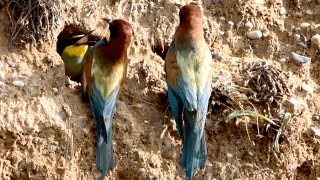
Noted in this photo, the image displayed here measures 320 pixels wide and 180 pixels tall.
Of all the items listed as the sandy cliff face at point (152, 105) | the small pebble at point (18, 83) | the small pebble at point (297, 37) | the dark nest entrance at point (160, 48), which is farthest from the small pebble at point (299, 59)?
the small pebble at point (18, 83)

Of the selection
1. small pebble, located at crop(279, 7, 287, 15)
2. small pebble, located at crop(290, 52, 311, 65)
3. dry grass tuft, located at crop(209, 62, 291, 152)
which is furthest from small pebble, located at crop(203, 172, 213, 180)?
small pebble, located at crop(279, 7, 287, 15)

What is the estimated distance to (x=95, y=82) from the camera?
5191 millimetres

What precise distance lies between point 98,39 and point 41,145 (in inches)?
39.4

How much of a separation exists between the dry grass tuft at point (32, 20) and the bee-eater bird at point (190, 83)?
0.64m

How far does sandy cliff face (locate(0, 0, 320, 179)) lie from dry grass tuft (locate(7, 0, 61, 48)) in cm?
5

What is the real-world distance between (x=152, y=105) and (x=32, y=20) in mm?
764

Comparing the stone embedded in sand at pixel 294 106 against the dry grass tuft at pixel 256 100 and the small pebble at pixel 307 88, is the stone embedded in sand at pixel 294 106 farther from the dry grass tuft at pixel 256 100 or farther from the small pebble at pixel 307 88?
the small pebble at pixel 307 88

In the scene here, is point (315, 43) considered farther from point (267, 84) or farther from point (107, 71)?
point (107, 71)

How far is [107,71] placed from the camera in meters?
5.25

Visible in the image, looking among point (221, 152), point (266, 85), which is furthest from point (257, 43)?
point (221, 152)

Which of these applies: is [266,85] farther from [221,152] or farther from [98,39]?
[98,39]

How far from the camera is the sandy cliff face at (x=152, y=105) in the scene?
4.87m

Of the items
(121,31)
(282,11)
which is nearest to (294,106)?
(282,11)

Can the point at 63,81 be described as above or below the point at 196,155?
above
